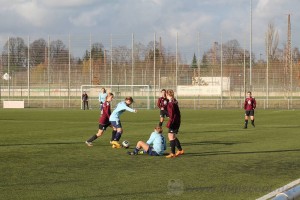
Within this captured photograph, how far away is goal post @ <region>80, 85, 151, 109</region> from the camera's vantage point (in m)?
59.9

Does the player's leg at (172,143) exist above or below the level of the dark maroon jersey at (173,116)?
below

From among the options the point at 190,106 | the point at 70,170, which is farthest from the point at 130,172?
the point at 190,106

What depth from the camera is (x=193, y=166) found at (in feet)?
45.4

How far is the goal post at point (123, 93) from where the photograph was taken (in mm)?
59938

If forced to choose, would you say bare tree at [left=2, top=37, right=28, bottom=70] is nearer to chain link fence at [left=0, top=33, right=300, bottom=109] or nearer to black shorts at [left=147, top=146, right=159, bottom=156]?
chain link fence at [left=0, top=33, right=300, bottom=109]

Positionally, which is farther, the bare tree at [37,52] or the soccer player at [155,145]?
the bare tree at [37,52]

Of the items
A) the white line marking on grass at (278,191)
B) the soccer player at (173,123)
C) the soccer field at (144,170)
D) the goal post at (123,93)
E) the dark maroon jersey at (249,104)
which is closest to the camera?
the white line marking on grass at (278,191)

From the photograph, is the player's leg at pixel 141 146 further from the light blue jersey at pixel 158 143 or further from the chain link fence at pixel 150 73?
the chain link fence at pixel 150 73

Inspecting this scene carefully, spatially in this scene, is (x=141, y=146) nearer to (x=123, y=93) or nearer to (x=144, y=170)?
(x=144, y=170)

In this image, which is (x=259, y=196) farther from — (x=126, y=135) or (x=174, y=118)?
(x=126, y=135)

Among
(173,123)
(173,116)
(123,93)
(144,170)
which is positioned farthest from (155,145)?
(123,93)

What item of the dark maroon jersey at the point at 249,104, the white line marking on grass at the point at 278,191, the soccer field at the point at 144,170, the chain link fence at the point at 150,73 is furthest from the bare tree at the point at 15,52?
the white line marking on grass at the point at 278,191

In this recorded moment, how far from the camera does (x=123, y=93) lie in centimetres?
6169

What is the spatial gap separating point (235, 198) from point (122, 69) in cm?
5376
